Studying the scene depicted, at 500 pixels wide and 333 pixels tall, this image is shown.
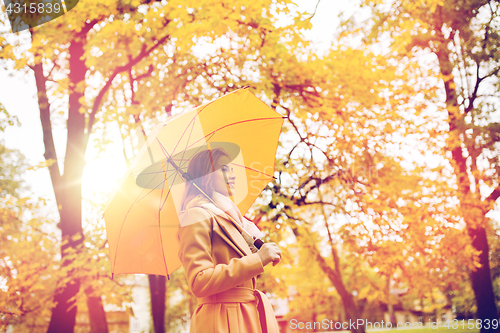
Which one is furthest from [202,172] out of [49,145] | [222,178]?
[49,145]

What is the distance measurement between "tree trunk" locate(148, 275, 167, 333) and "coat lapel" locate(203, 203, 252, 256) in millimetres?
7324

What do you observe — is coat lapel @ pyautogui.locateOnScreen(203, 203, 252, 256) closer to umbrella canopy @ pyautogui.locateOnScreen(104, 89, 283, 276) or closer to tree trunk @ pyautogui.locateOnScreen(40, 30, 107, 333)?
umbrella canopy @ pyautogui.locateOnScreen(104, 89, 283, 276)

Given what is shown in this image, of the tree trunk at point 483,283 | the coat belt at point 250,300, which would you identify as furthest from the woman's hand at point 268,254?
the tree trunk at point 483,283

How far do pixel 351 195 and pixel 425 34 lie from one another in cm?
481

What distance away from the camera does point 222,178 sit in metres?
2.17

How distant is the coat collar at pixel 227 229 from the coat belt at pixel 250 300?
22cm

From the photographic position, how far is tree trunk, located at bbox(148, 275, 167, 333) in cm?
856

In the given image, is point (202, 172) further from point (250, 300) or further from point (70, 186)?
point (70, 186)

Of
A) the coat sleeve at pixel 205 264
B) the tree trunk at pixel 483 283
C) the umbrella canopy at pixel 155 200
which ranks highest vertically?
the umbrella canopy at pixel 155 200

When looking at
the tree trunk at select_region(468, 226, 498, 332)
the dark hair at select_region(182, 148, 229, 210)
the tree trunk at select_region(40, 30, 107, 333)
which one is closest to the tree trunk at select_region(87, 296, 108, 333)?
the tree trunk at select_region(40, 30, 107, 333)

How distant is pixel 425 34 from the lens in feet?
27.4

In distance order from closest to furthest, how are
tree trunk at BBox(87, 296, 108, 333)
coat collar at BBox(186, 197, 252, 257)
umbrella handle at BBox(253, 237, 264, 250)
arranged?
1. coat collar at BBox(186, 197, 252, 257)
2. umbrella handle at BBox(253, 237, 264, 250)
3. tree trunk at BBox(87, 296, 108, 333)

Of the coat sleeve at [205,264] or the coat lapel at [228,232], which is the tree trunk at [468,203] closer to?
the coat lapel at [228,232]

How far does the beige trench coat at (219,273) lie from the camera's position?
5.54 ft
